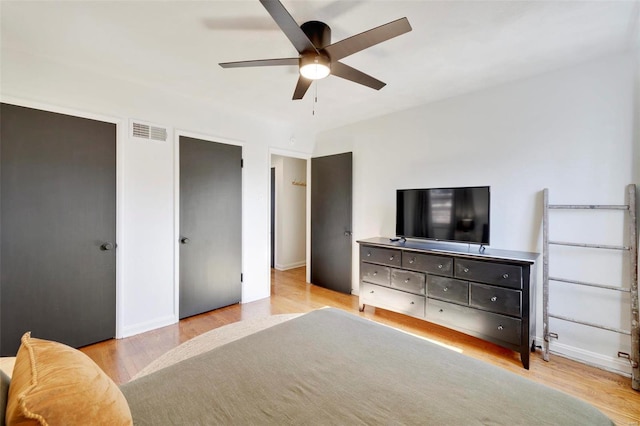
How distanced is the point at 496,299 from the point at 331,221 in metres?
2.48

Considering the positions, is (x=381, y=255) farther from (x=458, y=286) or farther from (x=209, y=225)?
(x=209, y=225)

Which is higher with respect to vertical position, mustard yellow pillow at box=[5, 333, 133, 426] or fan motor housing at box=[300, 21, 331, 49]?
fan motor housing at box=[300, 21, 331, 49]

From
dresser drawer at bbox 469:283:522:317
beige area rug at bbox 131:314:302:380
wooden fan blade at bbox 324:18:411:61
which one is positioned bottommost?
beige area rug at bbox 131:314:302:380

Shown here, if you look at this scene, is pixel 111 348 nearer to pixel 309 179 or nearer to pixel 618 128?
pixel 309 179

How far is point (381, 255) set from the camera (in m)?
3.18

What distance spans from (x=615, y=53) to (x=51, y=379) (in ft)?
12.6

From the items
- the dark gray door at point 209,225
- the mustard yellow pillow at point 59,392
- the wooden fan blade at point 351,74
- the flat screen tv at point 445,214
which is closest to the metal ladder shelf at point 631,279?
the flat screen tv at point 445,214

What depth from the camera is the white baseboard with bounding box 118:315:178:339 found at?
277 cm

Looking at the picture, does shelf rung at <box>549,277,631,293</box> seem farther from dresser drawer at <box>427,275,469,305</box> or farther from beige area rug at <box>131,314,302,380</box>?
beige area rug at <box>131,314,302,380</box>

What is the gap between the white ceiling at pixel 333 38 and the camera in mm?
1729

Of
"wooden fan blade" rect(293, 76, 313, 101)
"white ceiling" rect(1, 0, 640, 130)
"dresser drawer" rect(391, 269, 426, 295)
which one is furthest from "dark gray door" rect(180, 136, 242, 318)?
"dresser drawer" rect(391, 269, 426, 295)

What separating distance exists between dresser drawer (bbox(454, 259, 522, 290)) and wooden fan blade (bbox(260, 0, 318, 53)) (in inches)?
88.3

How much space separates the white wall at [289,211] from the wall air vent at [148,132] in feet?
9.20

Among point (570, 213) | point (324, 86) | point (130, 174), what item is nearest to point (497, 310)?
point (570, 213)
